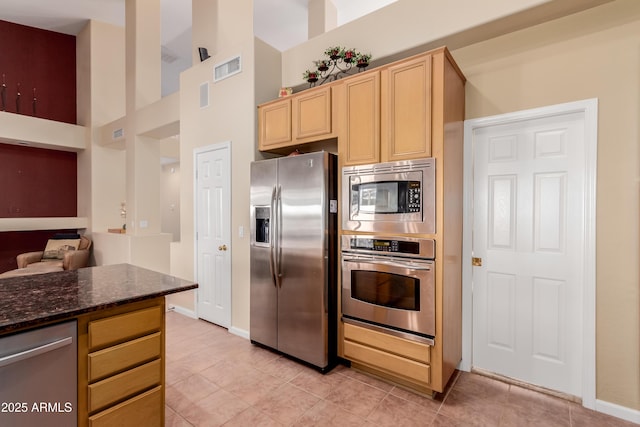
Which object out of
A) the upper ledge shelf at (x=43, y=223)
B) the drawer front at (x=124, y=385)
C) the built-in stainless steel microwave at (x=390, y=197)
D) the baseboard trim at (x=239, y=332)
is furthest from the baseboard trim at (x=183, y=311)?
the upper ledge shelf at (x=43, y=223)

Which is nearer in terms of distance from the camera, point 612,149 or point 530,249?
point 612,149

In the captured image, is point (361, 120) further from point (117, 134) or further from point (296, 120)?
point (117, 134)

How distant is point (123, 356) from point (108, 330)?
18cm

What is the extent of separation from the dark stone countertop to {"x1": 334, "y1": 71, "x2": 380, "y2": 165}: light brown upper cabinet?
5.57 feet

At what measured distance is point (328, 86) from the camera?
2.96m

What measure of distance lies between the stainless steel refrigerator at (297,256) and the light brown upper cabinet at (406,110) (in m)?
0.60

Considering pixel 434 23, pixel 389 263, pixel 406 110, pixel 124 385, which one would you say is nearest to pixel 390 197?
pixel 389 263

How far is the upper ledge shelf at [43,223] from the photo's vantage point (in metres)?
5.60

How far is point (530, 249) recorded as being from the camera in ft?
8.59

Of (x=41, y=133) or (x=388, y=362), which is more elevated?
(x=41, y=133)

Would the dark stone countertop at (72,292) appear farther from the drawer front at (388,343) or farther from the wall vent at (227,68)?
the wall vent at (227,68)

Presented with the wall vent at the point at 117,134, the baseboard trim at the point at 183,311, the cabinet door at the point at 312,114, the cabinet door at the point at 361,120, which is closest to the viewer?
the cabinet door at the point at 361,120

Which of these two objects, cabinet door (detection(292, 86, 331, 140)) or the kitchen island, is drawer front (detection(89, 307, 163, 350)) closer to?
the kitchen island

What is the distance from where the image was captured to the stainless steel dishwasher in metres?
1.29
